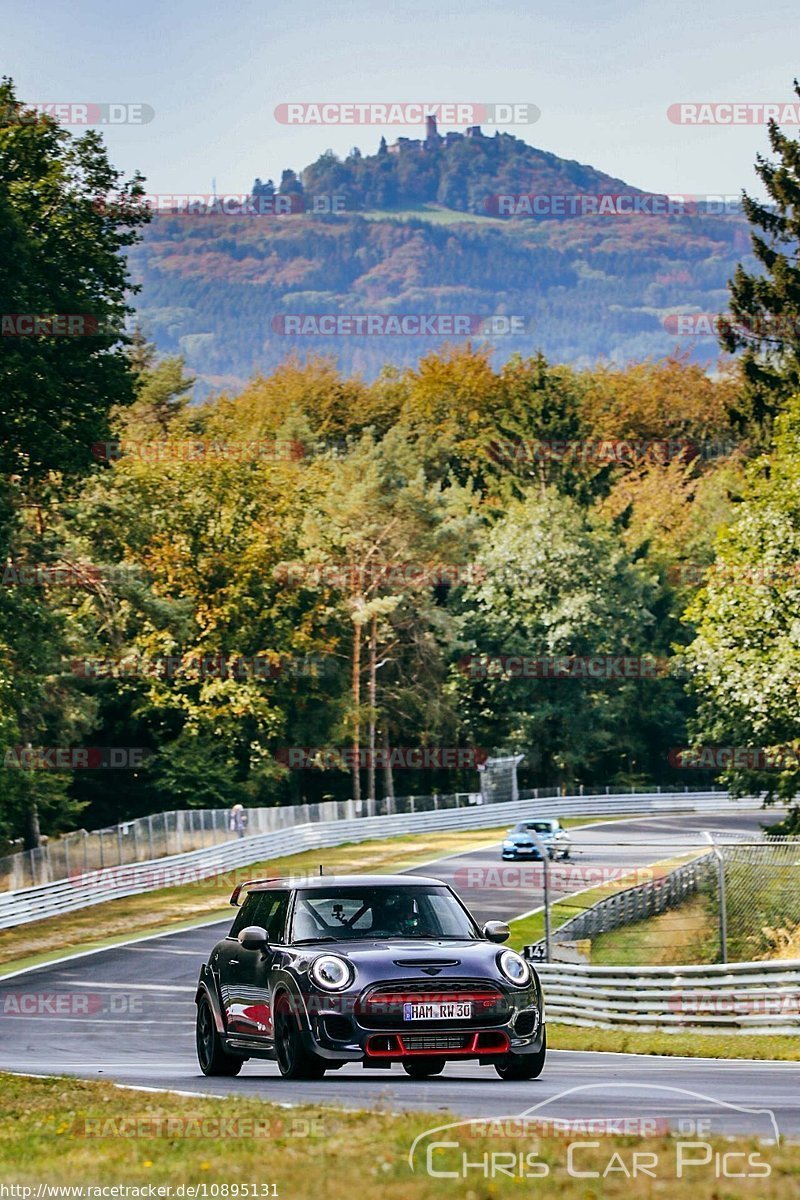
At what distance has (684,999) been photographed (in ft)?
77.1

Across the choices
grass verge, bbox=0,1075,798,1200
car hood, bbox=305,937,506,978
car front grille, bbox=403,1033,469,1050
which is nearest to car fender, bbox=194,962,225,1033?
car hood, bbox=305,937,506,978

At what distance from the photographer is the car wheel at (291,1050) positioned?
12914 millimetres

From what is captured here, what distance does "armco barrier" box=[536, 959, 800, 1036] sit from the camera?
21.1 m

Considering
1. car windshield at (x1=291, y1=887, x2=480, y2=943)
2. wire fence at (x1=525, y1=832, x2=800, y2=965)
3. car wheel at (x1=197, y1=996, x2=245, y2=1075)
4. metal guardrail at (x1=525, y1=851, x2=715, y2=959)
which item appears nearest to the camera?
car windshield at (x1=291, y1=887, x2=480, y2=943)

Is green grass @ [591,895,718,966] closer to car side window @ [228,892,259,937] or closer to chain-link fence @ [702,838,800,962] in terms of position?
chain-link fence @ [702,838,800,962]

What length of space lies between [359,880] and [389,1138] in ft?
16.0

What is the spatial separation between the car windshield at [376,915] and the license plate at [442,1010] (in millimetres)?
1096

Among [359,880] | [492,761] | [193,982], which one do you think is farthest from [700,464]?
[359,880]

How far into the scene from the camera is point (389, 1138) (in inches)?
368

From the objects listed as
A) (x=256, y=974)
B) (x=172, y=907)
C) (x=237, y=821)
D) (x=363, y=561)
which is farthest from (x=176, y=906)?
(x=256, y=974)

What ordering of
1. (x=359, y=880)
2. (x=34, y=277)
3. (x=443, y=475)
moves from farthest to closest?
(x=443, y=475) < (x=34, y=277) < (x=359, y=880)

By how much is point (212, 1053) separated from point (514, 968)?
3231 millimetres

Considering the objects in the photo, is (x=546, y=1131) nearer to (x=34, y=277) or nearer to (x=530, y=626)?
(x=34, y=277)

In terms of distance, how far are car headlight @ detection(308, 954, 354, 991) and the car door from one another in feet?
2.82
